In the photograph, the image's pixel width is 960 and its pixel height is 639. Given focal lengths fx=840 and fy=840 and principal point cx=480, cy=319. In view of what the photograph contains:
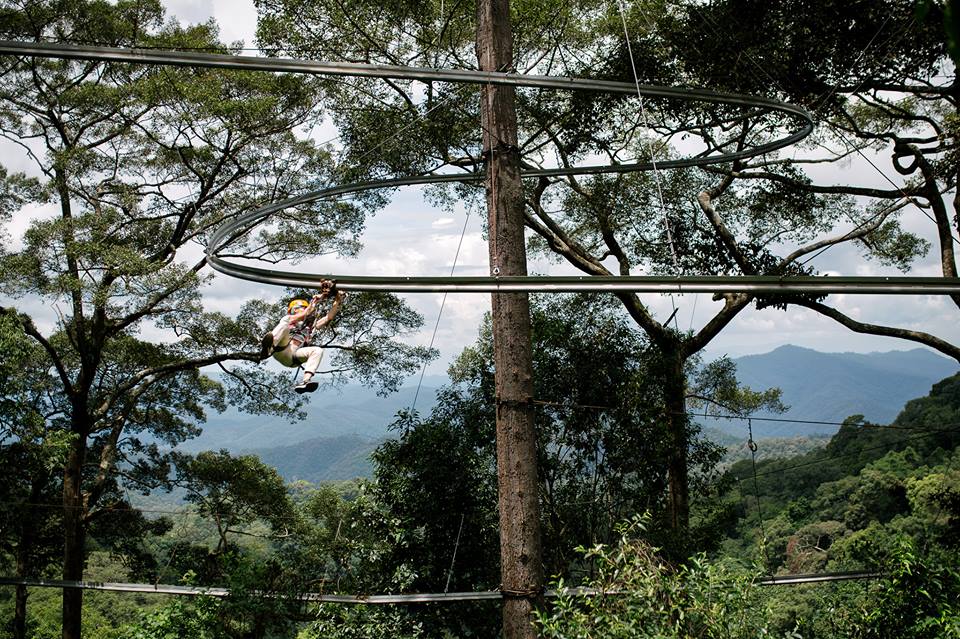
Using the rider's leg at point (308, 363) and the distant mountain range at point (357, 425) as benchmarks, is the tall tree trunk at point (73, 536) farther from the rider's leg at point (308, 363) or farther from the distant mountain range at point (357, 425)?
the rider's leg at point (308, 363)

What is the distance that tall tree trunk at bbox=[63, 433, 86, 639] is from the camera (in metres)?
11.7

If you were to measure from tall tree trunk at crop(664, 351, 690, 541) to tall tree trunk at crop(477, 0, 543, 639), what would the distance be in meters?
4.16

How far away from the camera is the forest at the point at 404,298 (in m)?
9.90

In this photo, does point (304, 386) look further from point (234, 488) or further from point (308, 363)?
point (234, 488)

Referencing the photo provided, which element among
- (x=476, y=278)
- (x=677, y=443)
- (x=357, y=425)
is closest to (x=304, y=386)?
(x=476, y=278)

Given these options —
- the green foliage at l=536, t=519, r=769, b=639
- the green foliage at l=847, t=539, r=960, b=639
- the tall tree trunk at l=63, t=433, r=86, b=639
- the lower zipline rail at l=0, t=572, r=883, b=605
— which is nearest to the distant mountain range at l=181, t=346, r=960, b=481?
the lower zipline rail at l=0, t=572, r=883, b=605

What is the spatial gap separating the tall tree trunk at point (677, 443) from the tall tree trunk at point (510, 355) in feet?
13.7

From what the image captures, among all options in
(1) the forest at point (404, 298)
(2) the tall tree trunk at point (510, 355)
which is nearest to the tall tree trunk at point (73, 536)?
(1) the forest at point (404, 298)

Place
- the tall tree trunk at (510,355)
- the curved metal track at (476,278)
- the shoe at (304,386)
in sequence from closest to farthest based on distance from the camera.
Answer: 1. the curved metal track at (476,278)
2. the shoe at (304,386)
3. the tall tree trunk at (510,355)

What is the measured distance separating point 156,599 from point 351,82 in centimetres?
1295

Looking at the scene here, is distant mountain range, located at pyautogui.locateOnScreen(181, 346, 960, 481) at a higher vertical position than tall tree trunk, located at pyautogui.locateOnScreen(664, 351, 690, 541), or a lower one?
higher

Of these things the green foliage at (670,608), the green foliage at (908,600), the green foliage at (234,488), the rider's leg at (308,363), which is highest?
the rider's leg at (308,363)

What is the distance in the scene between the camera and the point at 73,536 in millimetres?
11938

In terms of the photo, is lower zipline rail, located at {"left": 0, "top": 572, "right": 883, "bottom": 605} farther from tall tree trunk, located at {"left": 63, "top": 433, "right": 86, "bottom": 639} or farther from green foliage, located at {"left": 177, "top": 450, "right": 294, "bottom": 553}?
green foliage, located at {"left": 177, "top": 450, "right": 294, "bottom": 553}
